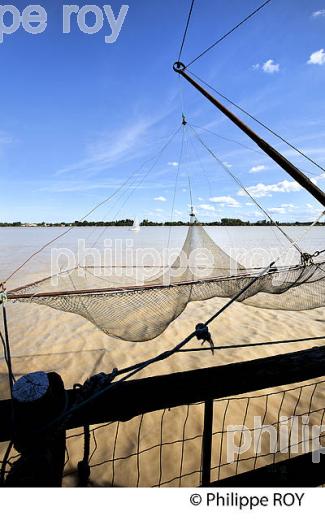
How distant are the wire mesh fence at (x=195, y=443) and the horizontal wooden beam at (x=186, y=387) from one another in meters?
1.47

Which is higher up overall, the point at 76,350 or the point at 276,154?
the point at 276,154

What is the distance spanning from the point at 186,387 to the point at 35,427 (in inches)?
23.5

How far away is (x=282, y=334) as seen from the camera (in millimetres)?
6000

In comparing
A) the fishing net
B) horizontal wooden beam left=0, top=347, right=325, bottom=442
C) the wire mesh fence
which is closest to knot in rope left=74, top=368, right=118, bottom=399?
horizontal wooden beam left=0, top=347, right=325, bottom=442

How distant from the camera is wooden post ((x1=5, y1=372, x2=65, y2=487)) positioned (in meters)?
0.97

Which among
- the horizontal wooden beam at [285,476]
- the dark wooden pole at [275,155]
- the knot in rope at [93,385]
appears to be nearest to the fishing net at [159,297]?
the dark wooden pole at [275,155]

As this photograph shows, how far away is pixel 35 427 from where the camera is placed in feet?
3.19

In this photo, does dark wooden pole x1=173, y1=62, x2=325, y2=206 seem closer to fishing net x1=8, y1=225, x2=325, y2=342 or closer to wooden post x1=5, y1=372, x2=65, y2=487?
fishing net x1=8, y1=225, x2=325, y2=342

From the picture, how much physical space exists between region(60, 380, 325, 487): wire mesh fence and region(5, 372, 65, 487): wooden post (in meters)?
1.82
